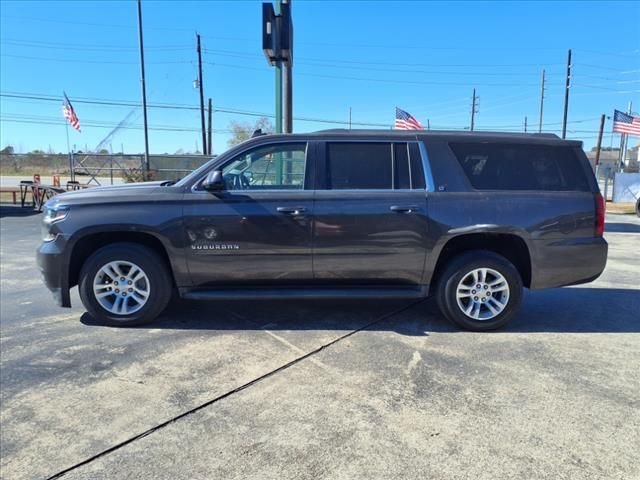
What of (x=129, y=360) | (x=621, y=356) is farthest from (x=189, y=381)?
(x=621, y=356)

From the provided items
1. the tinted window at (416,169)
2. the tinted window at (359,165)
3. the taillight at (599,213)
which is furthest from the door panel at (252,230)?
the taillight at (599,213)

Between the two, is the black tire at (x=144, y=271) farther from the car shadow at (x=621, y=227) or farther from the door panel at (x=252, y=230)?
the car shadow at (x=621, y=227)

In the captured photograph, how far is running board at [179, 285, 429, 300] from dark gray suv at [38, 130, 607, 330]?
0.01m

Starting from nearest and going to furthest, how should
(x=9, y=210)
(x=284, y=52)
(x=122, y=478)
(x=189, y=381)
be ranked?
(x=122, y=478), (x=189, y=381), (x=284, y=52), (x=9, y=210)

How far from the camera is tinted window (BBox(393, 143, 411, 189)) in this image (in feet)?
14.9

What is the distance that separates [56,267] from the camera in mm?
4430

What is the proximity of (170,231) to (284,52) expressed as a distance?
18.2ft

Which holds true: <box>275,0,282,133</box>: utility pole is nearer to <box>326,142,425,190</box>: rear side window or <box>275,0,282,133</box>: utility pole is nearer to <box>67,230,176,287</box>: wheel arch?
<box>326,142,425,190</box>: rear side window

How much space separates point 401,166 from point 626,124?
78.7ft

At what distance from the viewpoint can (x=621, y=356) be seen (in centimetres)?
404

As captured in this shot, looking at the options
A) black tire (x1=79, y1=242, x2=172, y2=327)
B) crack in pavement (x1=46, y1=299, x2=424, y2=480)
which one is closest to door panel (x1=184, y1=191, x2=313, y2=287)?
black tire (x1=79, y1=242, x2=172, y2=327)

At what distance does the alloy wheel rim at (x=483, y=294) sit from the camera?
454 centimetres

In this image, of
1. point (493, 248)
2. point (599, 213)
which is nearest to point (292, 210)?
point (493, 248)

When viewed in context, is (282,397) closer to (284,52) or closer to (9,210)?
(284,52)
